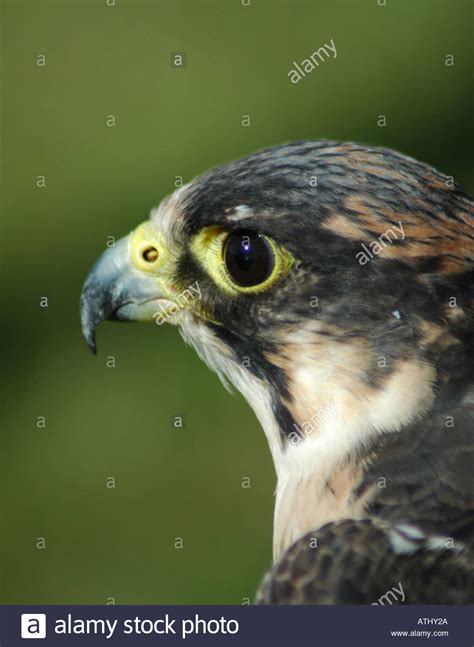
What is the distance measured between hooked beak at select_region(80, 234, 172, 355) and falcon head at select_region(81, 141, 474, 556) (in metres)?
0.15

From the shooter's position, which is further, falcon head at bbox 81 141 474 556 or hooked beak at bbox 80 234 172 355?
hooked beak at bbox 80 234 172 355

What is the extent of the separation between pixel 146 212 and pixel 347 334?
4.02 m

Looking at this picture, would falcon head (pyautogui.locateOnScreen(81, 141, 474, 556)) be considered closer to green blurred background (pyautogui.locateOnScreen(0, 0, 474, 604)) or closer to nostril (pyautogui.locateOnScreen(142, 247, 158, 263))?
nostril (pyautogui.locateOnScreen(142, 247, 158, 263))

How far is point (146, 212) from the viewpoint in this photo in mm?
6773

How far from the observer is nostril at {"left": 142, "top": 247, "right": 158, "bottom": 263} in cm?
328

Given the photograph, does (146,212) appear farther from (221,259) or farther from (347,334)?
(347,334)

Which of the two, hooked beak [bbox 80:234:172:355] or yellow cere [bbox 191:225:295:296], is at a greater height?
yellow cere [bbox 191:225:295:296]

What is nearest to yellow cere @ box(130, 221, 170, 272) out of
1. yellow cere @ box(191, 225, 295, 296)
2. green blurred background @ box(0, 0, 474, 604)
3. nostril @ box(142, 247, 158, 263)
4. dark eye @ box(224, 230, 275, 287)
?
nostril @ box(142, 247, 158, 263)

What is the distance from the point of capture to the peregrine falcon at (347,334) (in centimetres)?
270

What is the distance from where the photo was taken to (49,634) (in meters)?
3.70

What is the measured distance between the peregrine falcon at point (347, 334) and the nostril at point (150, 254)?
11 centimetres

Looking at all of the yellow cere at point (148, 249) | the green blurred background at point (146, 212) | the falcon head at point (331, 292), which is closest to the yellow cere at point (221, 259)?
the falcon head at point (331, 292)

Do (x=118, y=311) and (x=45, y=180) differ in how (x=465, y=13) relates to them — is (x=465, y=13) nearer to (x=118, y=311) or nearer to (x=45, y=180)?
(x=45, y=180)

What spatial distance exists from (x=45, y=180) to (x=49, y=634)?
170 inches
